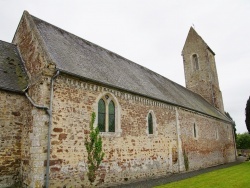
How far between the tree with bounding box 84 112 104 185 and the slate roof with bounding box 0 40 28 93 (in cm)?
369

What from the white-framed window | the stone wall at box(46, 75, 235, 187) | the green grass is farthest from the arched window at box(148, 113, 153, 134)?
the green grass

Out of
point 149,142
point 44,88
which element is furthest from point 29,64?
point 149,142

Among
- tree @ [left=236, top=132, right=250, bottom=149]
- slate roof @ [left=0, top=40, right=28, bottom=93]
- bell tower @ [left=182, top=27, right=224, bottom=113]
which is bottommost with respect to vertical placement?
tree @ [left=236, top=132, right=250, bottom=149]

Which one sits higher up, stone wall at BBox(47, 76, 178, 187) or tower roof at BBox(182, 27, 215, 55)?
tower roof at BBox(182, 27, 215, 55)

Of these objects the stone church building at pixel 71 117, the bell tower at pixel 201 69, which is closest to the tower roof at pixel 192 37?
the bell tower at pixel 201 69

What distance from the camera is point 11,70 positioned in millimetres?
10367

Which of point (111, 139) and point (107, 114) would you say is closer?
point (111, 139)

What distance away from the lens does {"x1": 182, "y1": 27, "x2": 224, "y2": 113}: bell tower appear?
2945 cm

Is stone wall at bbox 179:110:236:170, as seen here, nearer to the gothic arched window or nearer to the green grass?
the green grass

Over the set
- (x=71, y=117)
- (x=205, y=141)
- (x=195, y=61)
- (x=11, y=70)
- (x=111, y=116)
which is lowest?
(x=205, y=141)

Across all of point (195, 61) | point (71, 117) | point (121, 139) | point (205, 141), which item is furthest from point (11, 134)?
point (195, 61)

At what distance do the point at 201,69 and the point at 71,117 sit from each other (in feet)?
82.2

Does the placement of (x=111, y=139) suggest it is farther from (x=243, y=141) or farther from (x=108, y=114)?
(x=243, y=141)

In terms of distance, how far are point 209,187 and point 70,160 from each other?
622 cm
